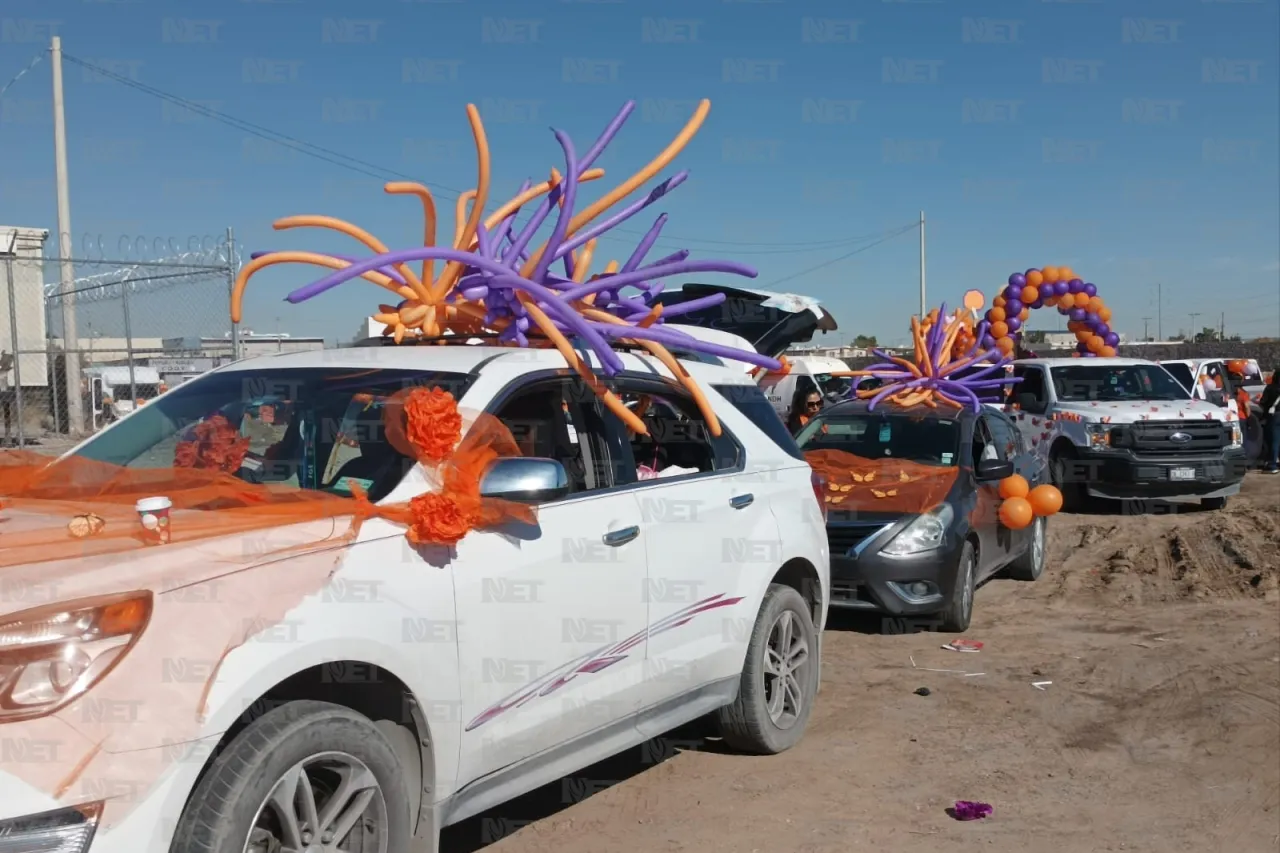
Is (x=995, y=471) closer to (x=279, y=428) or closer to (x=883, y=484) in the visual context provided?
(x=883, y=484)

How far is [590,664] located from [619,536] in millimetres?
468

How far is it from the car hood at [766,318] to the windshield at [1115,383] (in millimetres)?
4168

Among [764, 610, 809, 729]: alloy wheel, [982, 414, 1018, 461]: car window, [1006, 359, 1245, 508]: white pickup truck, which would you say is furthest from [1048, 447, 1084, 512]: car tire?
[764, 610, 809, 729]: alloy wheel

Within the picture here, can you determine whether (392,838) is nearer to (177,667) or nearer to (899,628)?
(177,667)

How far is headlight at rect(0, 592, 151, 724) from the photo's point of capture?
97.8 inches

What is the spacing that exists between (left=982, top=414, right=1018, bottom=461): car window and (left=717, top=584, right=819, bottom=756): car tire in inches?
168

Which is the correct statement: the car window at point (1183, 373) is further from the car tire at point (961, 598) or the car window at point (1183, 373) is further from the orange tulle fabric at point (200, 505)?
the orange tulle fabric at point (200, 505)

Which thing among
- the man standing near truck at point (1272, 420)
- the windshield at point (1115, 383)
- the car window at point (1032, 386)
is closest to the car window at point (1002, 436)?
the car window at point (1032, 386)

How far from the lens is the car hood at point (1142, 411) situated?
14070 mm

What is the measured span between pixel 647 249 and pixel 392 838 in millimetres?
2829

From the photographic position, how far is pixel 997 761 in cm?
532

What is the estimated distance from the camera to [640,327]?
455cm

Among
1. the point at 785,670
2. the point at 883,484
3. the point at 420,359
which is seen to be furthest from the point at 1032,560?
the point at 420,359

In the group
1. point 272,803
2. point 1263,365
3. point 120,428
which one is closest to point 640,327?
point 120,428
